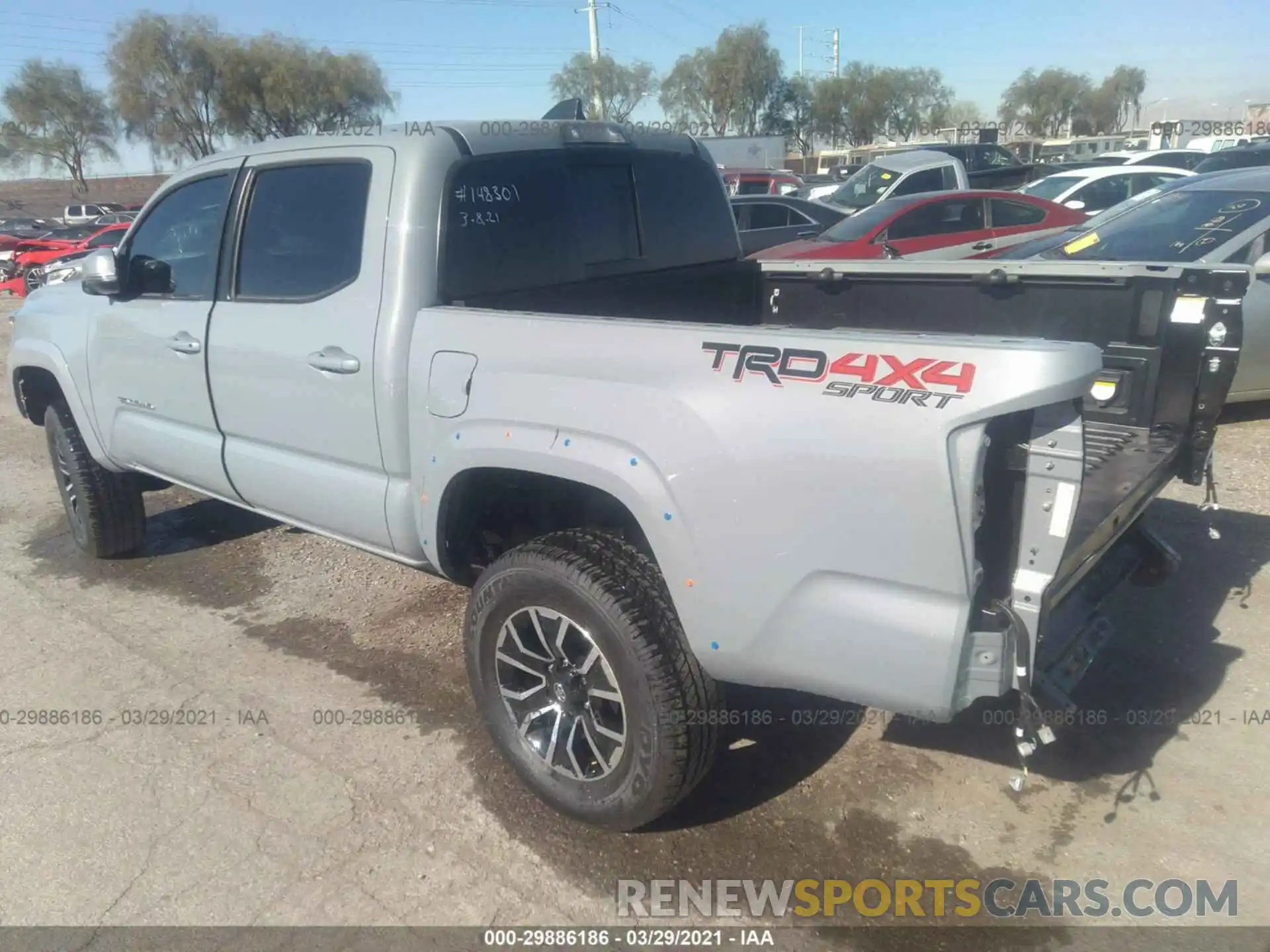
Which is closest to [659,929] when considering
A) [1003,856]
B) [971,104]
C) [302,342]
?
[1003,856]

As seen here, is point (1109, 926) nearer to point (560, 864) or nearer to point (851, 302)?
point (560, 864)

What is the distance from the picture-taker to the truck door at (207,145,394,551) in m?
3.30

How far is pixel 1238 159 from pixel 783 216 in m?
10.7

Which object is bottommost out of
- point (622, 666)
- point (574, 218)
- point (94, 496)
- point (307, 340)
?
point (94, 496)

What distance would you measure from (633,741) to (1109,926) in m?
1.34

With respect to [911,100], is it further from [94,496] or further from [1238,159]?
[94,496]

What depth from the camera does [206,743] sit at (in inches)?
141

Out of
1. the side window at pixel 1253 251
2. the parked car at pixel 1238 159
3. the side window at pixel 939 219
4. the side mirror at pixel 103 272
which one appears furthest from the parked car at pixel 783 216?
the side mirror at pixel 103 272

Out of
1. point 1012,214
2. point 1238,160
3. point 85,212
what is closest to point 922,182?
point 1012,214

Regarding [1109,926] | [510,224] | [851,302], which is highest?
[510,224]

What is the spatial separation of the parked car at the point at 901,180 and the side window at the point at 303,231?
38.1 ft

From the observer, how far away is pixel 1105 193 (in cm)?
1412
